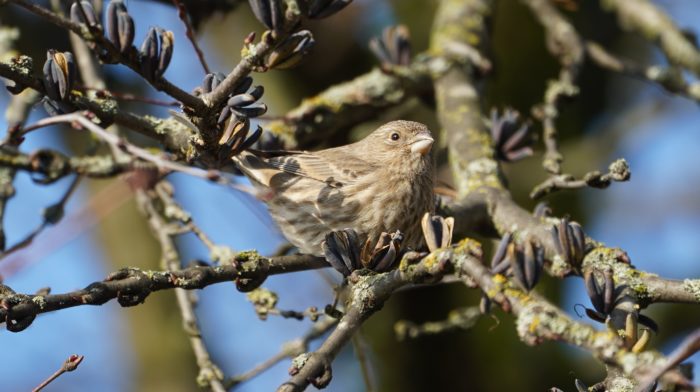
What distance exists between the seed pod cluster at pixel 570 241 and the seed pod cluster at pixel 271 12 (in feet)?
4.78

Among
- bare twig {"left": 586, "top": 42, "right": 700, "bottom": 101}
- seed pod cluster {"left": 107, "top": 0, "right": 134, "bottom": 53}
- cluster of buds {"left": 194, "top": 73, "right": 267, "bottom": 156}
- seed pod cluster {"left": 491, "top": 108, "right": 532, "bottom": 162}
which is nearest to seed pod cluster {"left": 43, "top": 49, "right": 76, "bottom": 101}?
seed pod cluster {"left": 107, "top": 0, "right": 134, "bottom": 53}

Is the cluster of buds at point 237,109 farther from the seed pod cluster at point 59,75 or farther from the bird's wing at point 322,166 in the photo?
the bird's wing at point 322,166

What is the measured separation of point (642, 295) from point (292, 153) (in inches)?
89.9

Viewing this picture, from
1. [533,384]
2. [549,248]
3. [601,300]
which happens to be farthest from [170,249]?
[533,384]

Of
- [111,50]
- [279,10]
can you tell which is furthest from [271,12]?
[111,50]

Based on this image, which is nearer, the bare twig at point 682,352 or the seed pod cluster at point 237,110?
the bare twig at point 682,352

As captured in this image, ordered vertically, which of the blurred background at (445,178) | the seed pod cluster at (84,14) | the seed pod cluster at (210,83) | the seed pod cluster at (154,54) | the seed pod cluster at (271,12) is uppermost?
the seed pod cluster at (84,14)

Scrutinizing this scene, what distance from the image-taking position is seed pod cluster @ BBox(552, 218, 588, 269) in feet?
11.4

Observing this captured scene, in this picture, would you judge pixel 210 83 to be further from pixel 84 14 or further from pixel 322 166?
pixel 322 166

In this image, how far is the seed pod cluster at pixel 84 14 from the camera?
10.2 feet

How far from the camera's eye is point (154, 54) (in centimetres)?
314

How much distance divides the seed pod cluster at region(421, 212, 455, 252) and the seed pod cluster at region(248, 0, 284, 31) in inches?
39.0

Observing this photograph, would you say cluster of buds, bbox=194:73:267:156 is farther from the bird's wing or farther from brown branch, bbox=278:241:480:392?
the bird's wing

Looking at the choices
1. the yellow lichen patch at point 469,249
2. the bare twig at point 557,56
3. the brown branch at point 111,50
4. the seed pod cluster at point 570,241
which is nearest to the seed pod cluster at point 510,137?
the bare twig at point 557,56
